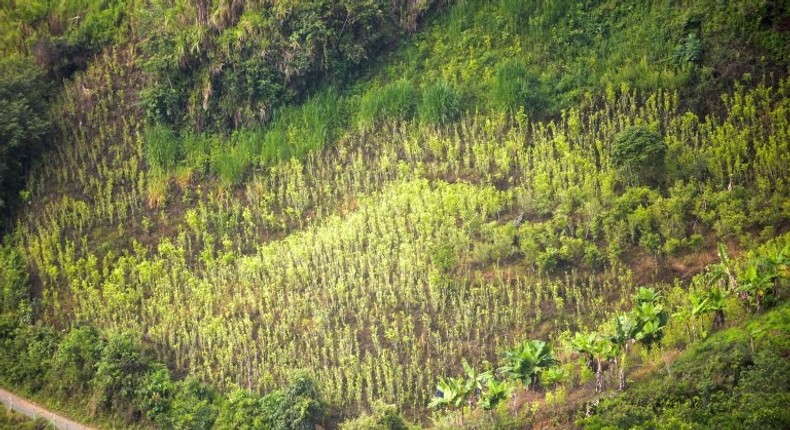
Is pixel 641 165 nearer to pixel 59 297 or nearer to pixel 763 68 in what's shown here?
pixel 763 68

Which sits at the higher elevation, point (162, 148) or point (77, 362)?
point (162, 148)

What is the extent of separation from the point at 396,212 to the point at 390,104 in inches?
149

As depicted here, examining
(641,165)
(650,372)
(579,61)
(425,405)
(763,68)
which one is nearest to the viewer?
(650,372)

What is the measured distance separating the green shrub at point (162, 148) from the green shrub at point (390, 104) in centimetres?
506

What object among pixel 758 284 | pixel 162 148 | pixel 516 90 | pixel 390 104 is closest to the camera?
pixel 758 284

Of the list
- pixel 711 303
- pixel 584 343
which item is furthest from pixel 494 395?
pixel 711 303

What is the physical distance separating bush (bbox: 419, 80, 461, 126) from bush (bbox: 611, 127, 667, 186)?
484 centimetres

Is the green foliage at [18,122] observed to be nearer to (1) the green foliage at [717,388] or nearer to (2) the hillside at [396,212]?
(2) the hillside at [396,212]

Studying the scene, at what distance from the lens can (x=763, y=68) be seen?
26.0 meters

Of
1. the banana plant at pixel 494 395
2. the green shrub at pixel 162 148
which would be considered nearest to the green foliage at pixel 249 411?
the banana plant at pixel 494 395

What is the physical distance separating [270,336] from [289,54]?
8641mm

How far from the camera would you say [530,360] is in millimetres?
21203

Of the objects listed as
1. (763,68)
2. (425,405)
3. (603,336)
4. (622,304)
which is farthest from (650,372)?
(763,68)

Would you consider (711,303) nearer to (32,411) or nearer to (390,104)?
(390,104)
